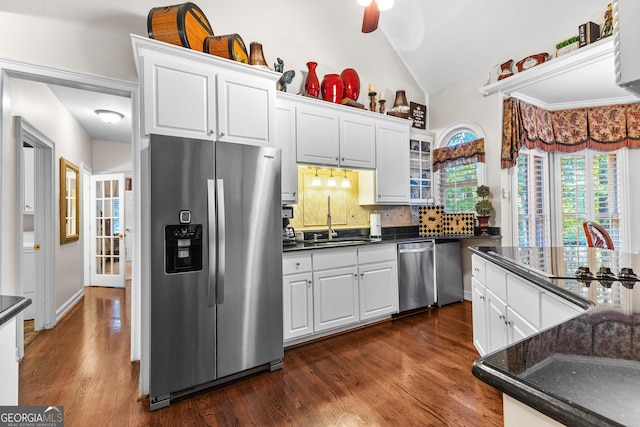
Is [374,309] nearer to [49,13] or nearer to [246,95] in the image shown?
[246,95]

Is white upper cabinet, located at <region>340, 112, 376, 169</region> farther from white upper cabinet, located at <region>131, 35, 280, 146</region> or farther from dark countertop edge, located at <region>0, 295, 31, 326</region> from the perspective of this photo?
dark countertop edge, located at <region>0, 295, 31, 326</region>

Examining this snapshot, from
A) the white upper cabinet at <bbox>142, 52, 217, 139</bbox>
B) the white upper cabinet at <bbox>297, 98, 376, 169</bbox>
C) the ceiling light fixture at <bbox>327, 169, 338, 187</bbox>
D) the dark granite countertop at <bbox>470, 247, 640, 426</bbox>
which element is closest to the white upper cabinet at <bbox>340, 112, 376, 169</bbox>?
the white upper cabinet at <bbox>297, 98, 376, 169</bbox>

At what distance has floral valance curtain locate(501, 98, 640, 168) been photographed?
3742mm

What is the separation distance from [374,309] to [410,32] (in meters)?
3.63

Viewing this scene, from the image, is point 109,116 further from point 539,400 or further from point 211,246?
point 539,400

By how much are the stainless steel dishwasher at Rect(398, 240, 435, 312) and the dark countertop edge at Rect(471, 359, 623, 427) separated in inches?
119

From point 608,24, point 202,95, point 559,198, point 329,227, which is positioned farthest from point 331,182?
point 559,198

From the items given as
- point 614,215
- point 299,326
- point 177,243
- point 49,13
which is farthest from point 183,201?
point 614,215

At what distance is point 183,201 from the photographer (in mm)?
2082

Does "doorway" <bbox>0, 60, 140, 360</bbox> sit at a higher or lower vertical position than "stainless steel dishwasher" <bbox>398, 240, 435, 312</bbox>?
higher

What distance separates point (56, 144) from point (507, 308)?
495 centimetres

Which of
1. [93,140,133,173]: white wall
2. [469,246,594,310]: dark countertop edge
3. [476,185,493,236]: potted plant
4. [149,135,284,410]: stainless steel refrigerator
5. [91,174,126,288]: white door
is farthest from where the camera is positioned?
[93,140,133,173]: white wall

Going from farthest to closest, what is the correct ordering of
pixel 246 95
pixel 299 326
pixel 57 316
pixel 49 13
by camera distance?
pixel 57 316
pixel 299 326
pixel 246 95
pixel 49 13

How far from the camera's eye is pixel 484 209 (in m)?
3.91
